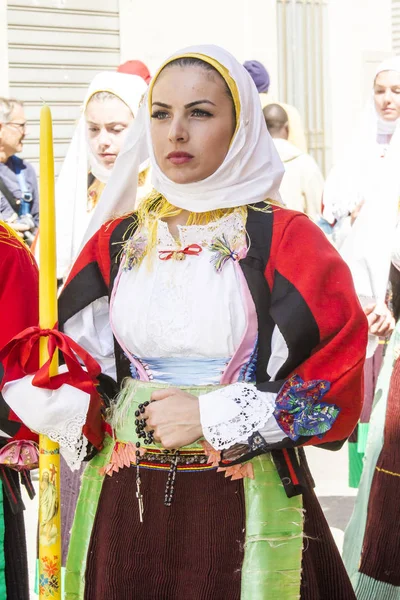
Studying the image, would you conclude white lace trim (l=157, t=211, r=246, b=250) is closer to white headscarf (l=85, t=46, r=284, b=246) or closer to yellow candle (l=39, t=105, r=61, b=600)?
white headscarf (l=85, t=46, r=284, b=246)

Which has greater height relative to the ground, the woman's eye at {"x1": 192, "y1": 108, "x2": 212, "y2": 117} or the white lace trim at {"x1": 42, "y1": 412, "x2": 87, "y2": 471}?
the woman's eye at {"x1": 192, "y1": 108, "x2": 212, "y2": 117}

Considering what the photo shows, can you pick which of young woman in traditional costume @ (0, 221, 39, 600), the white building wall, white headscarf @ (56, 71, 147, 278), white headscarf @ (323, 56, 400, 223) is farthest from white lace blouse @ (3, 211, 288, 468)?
the white building wall

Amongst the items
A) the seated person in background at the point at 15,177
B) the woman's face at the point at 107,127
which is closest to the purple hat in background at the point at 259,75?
the seated person in background at the point at 15,177

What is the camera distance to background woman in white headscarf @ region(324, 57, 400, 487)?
4.54 m

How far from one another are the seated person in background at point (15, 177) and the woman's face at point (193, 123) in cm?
389

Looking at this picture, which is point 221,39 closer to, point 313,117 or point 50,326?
point 313,117

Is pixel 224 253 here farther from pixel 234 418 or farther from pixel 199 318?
pixel 234 418

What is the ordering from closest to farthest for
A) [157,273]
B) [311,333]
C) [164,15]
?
[311,333]
[157,273]
[164,15]

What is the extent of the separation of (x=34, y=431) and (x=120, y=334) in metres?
0.30

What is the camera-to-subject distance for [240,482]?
2.67 meters

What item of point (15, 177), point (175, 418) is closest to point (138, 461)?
point (175, 418)

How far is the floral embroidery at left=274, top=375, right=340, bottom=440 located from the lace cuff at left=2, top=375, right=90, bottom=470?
0.44 m

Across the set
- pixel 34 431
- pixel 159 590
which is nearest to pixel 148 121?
pixel 34 431

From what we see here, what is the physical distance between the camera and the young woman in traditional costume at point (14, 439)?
2902 millimetres
